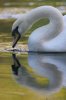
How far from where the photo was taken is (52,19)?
1168cm

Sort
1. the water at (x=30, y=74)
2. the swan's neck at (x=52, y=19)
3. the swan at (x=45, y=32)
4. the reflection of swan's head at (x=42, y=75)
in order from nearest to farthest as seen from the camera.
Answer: the water at (x=30, y=74)
the reflection of swan's head at (x=42, y=75)
the swan at (x=45, y=32)
the swan's neck at (x=52, y=19)

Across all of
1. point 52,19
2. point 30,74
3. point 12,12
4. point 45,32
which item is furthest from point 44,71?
point 12,12

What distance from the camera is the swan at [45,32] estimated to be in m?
11.3

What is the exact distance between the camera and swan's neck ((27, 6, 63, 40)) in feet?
37.8

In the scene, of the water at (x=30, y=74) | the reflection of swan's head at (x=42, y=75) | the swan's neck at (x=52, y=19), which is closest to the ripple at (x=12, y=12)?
the water at (x=30, y=74)

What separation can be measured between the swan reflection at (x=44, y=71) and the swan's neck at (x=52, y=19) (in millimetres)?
612

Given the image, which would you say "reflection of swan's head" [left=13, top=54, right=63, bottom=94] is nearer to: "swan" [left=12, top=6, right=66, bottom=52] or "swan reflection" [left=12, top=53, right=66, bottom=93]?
"swan reflection" [left=12, top=53, right=66, bottom=93]

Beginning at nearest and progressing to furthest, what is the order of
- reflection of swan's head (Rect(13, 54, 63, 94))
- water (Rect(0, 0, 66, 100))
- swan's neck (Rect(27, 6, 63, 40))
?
water (Rect(0, 0, 66, 100)), reflection of swan's head (Rect(13, 54, 63, 94)), swan's neck (Rect(27, 6, 63, 40))

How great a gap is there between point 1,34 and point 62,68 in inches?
188

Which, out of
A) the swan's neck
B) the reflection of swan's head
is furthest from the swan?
the reflection of swan's head

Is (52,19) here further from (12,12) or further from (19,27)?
(12,12)

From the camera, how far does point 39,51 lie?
1138 centimetres

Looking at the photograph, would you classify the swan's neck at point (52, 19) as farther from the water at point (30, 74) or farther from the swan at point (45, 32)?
the water at point (30, 74)

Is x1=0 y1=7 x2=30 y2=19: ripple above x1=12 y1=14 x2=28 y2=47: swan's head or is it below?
below
